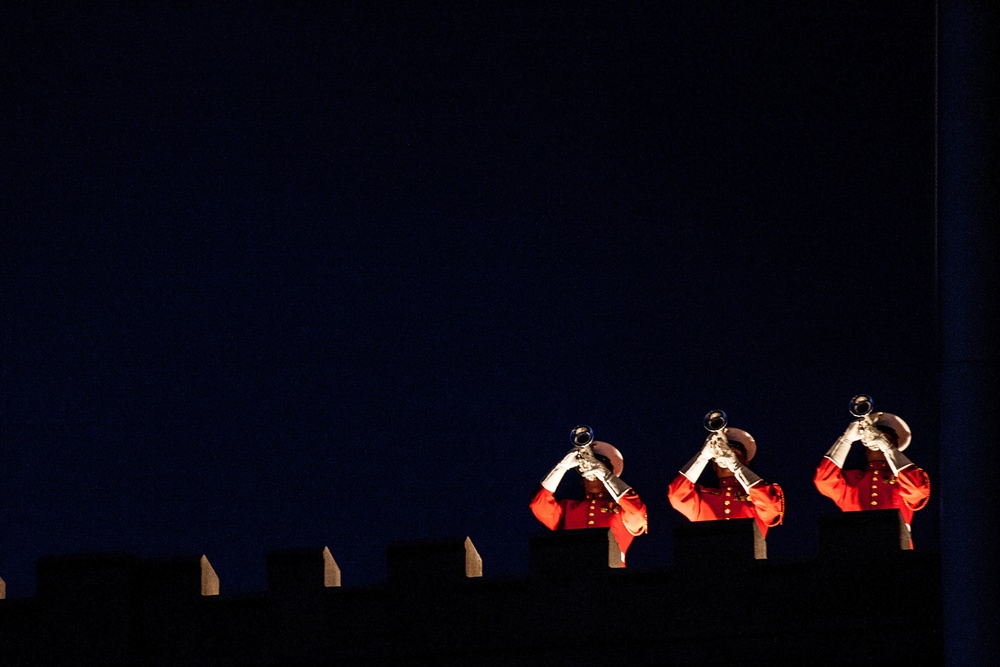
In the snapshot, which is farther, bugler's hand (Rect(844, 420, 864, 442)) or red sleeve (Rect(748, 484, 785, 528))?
bugler's hand (Rect(844, 420, 864, 442))

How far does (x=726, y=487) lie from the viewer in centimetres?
1605

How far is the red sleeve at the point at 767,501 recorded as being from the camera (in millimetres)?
15820

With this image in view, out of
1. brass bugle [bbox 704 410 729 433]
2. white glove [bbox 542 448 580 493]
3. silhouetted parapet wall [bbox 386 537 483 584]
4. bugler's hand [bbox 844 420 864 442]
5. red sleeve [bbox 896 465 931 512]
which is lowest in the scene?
silhouetted parapet wall [bbox 386 537 483 584]

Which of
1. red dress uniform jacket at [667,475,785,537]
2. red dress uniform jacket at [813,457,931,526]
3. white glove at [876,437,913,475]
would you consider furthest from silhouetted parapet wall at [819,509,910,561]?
red dress uniform jacket at [667,475,785,537]

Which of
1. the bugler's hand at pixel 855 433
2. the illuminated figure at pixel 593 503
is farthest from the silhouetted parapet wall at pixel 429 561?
the bugler's hand at pixel 855 433

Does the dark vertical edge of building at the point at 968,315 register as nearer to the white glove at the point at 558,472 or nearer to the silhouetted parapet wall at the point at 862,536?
the silhouetted parapet wall at the point at 862,536

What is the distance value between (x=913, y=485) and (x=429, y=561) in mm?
3989

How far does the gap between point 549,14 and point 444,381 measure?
12.4 ft

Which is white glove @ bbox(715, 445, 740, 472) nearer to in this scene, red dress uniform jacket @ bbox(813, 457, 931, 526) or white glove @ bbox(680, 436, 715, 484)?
white glove @ bbox(680, 436, 715, 484)

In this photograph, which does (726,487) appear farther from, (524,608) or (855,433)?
(524,608)

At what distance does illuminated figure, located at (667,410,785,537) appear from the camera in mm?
15859

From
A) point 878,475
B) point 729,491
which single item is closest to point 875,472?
point 878,475

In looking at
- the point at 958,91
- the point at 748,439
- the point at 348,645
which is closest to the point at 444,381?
the point at 748,439

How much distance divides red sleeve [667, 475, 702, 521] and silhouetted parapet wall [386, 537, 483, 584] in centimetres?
249
